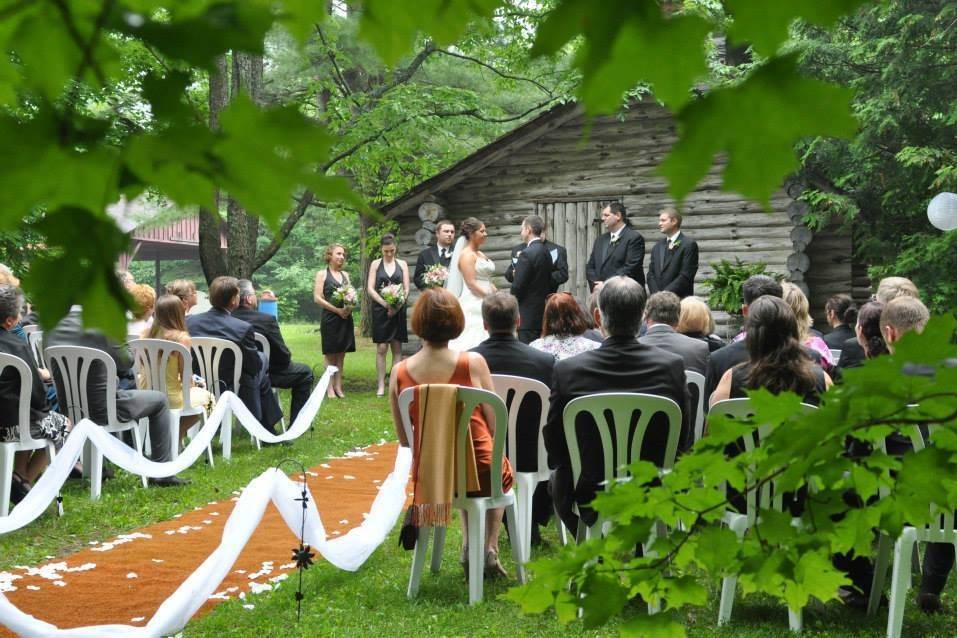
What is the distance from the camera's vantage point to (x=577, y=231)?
15.9 meters

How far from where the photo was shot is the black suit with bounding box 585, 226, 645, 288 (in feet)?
36.2

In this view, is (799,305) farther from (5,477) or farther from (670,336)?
(5,477)

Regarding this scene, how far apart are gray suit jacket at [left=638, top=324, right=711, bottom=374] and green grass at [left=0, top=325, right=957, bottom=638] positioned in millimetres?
1402

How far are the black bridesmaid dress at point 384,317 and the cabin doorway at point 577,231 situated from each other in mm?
3474

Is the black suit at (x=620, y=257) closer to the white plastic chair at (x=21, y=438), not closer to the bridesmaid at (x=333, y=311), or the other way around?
the bridesmaid at (x=333, y=311)

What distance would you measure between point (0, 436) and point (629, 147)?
1121cm

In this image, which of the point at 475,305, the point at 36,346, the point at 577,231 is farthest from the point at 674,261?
the point at 36,346

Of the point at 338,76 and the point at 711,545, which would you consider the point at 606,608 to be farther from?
the point at 338,76

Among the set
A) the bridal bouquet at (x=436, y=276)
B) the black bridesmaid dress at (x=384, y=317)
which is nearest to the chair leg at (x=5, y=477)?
the bridal bouquet at (x=436, y=276)

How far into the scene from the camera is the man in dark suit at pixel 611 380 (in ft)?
15.4

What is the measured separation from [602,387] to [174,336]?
15.4 ft

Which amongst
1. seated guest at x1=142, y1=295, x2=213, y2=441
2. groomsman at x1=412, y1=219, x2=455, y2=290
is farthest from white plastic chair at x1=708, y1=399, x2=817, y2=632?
groomsman at x1=412, y1=219, x2=455, y2=290

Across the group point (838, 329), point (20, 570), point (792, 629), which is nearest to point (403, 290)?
point (838, 329)

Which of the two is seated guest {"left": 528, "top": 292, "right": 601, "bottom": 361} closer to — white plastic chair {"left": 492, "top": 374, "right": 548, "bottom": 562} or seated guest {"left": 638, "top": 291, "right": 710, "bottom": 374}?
seated guest {"left": 638, "top": 291, "right": 710, "bottom": 374}
